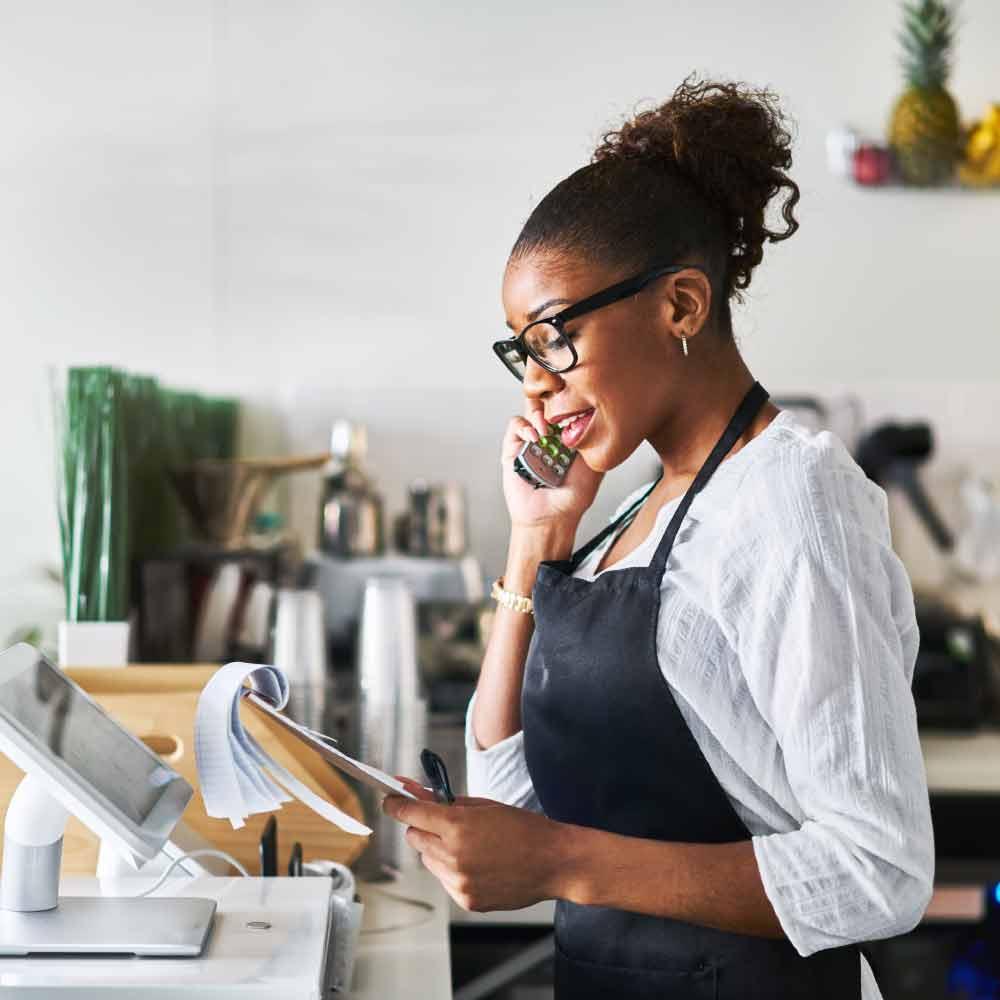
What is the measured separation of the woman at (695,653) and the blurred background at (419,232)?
170 centimetres

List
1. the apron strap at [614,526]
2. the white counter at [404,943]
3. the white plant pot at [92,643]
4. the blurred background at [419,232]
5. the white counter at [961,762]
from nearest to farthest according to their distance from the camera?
the apron strap at [614,526], the white counter at [404,943], the white plant pot at [92,643], the white counter at [961,762], the blurred background at [419,232]

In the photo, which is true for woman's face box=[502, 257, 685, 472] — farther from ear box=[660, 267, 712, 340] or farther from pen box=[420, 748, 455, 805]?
pen box=[420, 748, 455, 805]

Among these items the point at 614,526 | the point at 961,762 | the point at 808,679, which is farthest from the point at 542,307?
the point at 961,762

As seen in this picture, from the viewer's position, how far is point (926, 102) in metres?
3.13

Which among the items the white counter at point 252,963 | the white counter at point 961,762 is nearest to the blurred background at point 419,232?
the white counter at point 961,762

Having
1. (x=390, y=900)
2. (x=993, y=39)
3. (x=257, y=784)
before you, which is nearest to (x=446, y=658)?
(x=390, y=900)

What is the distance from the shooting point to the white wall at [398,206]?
3055mm

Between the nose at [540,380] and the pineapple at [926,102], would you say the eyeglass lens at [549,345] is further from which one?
the pineapple at [926,102]

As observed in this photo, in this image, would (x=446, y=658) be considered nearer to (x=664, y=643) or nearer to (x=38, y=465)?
(x=38, y=465)

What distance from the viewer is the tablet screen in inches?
42.4

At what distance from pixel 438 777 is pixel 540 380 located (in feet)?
1.14

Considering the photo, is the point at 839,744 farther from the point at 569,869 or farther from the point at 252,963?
the point at 252,963

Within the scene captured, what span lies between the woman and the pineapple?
1961 mm

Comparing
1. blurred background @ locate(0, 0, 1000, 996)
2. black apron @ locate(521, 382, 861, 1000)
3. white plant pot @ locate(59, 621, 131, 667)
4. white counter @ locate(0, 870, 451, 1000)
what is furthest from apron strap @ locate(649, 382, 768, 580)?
blurred background @ locate(0, 0, 1000, 996)
